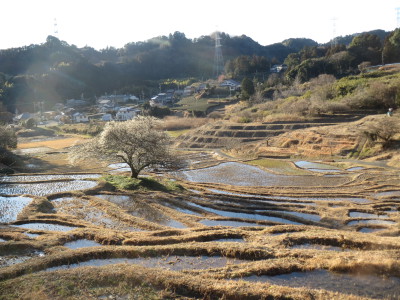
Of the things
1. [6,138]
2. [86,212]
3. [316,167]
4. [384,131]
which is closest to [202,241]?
[86,212]

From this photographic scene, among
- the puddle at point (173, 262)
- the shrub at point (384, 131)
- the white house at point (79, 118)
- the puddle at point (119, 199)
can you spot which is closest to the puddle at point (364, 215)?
the puddle at point (173, 262)

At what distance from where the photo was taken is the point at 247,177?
29516mm

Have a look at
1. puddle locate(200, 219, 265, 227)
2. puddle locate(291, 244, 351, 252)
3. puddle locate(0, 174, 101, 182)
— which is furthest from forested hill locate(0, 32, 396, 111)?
puddle locate(291, 244, 351, 252)

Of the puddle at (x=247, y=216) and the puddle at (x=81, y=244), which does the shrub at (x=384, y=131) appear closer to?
the puddle at (x=247, y=216)

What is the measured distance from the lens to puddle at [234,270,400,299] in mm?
8312

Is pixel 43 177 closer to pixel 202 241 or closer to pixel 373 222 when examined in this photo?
pixel 202 241

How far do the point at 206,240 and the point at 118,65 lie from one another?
4943 inches

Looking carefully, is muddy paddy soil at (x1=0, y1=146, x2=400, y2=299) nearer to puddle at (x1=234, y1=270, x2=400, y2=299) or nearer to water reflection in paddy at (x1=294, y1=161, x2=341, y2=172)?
puddle at (x1=234, y1=270, x2=400, y2=299)

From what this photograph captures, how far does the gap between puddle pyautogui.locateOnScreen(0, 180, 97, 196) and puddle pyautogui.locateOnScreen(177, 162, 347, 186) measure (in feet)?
29.9

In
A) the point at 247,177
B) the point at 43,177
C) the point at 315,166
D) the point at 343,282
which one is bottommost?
the point at 315,166

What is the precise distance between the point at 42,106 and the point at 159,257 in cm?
9817

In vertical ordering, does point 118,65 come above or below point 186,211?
above

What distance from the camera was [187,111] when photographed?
72.9 meters

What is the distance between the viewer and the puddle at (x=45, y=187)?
23.1 m
